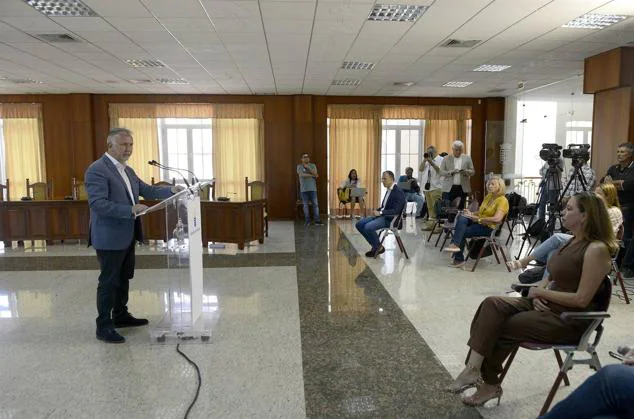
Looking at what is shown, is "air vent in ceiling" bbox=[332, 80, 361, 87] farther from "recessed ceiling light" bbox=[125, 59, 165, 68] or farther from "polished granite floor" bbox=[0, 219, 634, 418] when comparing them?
"polished granite floor" bbox=[0, 219, 634, 418]

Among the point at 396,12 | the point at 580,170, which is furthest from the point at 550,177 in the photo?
the point at 396,12

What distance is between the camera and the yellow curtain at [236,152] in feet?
33.4

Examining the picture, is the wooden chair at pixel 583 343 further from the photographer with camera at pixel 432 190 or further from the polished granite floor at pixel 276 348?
the photographer with camera at pixel 432 190

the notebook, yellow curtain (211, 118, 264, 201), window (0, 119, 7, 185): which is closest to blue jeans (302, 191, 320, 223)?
the notebook

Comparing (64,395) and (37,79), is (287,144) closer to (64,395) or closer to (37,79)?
(37,79)

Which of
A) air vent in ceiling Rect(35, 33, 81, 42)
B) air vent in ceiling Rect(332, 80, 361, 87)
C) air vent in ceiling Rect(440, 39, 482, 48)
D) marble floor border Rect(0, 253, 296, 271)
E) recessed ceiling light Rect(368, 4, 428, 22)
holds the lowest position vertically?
marble floor border Rect(0, 253, 296, 271)

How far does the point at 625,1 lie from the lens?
418 cm

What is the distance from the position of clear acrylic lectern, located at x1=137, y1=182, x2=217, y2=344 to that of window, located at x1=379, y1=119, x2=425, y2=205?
7940mm

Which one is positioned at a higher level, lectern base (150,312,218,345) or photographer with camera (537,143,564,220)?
photographer with camera (537,143,564,220)

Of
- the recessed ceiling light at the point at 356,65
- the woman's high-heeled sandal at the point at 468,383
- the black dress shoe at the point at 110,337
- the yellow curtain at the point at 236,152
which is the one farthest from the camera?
the yellow curtain at the point at 236,152

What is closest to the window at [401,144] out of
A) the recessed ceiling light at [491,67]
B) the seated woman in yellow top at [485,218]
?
the recessed ceiling light at [491,67]

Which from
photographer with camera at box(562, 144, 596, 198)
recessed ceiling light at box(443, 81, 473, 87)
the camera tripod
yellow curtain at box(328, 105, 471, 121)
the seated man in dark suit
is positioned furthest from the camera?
yellow curtain at box(328, 105, 471, 121)

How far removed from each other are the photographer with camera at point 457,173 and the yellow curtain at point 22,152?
831 centimetres

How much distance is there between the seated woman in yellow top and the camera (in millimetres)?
5043
